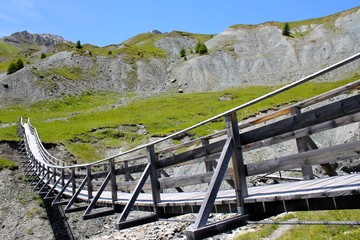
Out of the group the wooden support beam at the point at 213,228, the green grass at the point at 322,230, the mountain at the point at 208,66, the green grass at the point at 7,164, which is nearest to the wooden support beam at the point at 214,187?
the wooden support beam at the point at 213,228

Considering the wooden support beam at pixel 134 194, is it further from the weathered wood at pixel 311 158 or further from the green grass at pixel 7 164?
the green grass at pixel 7 164

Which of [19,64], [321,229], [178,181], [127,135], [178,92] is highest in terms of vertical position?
[19,64]

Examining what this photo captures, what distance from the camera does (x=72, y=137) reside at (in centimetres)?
4103

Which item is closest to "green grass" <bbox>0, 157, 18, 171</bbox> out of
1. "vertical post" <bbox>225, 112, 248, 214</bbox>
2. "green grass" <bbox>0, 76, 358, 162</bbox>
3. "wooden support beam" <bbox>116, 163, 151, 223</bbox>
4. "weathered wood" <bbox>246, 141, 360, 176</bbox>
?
"green grass" <bbox>0, 76, 358, 162</bbox>

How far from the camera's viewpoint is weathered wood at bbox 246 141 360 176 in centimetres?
532

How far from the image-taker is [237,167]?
6.38 meters

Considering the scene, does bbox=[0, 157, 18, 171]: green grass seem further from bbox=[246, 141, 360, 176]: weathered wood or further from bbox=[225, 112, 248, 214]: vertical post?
bbox=[246, 141, 360, 176]: weathered wood

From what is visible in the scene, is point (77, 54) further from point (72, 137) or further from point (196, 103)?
point (72, 137)

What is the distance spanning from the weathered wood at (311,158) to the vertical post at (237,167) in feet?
0.74

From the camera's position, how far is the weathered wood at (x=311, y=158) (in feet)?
17.5

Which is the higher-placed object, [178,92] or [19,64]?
[19,64]

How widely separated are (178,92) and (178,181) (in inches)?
2670

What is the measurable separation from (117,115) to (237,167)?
49.5 m

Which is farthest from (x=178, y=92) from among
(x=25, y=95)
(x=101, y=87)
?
(x=25, y=95)
